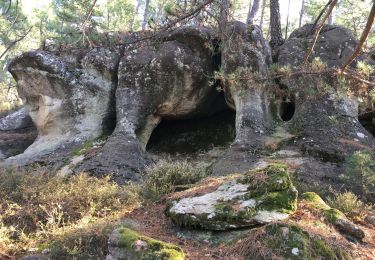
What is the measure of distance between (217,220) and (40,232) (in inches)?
83.8

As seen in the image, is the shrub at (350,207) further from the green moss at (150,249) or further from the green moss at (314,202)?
the green moss at (150,249)

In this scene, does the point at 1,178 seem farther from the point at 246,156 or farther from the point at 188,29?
the point at 188,29

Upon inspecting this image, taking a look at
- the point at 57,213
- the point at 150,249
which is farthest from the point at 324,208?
the point at 57,213

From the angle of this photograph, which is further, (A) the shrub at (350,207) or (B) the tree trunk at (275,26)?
(B) the tree trunk at (275,26)

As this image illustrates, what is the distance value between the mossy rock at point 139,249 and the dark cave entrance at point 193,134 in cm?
782

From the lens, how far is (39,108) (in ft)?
40.5

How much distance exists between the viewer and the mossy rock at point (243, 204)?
4590 millimetres

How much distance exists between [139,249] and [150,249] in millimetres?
107

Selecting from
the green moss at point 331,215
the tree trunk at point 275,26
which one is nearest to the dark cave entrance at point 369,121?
the tree trunk at point 275,26

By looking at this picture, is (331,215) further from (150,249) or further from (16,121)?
(16,121)

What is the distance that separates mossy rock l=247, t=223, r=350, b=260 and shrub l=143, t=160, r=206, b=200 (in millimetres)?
2350

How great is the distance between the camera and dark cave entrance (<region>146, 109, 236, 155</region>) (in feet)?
38.9

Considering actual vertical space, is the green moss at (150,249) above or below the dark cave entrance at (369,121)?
below

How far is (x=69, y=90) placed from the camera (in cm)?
1179
